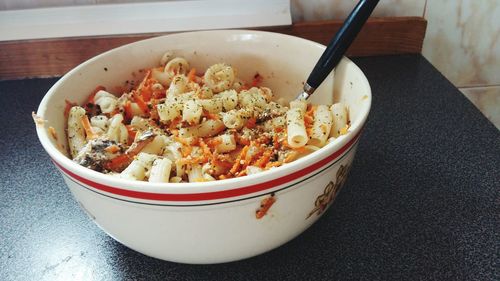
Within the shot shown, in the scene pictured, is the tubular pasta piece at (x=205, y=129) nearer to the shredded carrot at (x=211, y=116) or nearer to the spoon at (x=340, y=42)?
the shredded carrot at (x=211, y=116)

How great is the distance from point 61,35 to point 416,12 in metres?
0.74

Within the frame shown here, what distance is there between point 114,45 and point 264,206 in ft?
2.02

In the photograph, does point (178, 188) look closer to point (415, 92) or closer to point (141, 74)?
point (141, 74)

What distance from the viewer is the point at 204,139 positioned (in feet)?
2.10

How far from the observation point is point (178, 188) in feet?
1.41

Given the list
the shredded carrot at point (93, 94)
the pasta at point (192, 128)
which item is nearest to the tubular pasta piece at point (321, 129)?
the pasta at point (192, 128)

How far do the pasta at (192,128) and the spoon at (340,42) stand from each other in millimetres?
43

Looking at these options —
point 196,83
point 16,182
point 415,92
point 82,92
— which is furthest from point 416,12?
point 16,182

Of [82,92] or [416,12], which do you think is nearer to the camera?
[82,92]

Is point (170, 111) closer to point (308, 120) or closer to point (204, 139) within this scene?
point (204, 139)

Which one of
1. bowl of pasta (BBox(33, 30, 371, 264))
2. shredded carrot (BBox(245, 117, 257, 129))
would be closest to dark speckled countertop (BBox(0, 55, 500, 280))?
bowl of pasta (BBox(33, 30, 371, 264))

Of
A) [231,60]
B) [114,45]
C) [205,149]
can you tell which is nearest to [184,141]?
[205,149]

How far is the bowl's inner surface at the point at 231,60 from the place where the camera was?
0.69 metres

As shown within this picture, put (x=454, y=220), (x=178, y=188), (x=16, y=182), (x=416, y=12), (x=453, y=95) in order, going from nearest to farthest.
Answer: (x=178, y=188)
(x=454, y=220)
(x=16, y=182)
(x=453, y=95)
(x=416, y=12)
